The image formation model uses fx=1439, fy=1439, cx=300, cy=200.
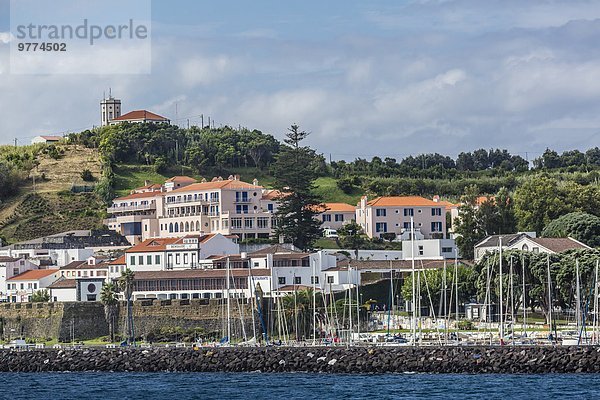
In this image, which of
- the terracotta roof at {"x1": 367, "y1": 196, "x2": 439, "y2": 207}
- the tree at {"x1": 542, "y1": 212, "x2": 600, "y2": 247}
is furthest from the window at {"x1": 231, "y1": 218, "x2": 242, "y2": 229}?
the tree at {"x1": 542, "y1": 212, "x2": 600, "y2": 247}

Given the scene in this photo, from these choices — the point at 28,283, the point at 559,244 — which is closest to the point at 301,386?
Answer: the point at 559,244

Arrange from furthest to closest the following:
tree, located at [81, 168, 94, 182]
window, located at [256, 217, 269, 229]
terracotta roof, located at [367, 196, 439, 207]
→ tree, located at [81, 168, 94, 182] → terracotta roof, located at [367, 196, 439, 207] → window, located at [256, 217, 269, 229]

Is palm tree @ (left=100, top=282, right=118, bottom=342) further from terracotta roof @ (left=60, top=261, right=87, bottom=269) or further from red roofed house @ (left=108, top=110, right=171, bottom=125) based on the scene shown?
red roofed house @ (left=108, top=110, right=171, bottom=125)

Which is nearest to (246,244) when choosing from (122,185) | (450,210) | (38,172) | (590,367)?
(450,210)

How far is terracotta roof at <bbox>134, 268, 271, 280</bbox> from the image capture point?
99.5 m

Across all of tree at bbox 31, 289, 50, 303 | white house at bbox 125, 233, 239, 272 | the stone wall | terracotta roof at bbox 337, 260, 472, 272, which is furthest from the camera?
white house at bbox 125, 233, 239, 272

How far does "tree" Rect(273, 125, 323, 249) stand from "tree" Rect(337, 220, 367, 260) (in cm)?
244

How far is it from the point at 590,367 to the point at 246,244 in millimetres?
53483

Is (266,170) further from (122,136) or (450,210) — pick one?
(450,210)

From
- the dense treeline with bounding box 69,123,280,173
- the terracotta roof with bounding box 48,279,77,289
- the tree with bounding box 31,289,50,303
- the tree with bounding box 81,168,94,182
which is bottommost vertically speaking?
the tree with bounding box 31,289,50,303

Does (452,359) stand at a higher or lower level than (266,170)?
lower

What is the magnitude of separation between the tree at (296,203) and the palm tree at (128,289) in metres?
20.4

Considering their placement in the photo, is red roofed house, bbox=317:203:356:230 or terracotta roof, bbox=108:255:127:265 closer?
terracotta roof, bbox=108:255:127:265

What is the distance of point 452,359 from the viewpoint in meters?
72.5
